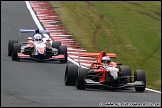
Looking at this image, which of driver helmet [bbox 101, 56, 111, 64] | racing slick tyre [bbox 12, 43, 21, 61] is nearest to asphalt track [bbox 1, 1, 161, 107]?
Result: racing slick tyre [bbox 12, 43, 21, 61]

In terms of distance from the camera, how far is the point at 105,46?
29.4 metres

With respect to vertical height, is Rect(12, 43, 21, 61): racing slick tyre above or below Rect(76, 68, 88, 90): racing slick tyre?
above

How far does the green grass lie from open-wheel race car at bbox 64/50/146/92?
2.85 m

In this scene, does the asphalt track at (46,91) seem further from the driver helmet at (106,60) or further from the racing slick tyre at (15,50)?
the driver helmet at (106,60)

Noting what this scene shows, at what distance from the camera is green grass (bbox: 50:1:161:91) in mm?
27000

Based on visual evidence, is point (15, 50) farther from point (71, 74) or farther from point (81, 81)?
point (81, 81)

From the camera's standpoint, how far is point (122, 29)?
3356 cm

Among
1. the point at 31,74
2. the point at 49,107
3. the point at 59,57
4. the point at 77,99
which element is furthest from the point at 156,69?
the point at 49,107

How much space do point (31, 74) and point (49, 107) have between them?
826cm

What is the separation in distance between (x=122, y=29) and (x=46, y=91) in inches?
691

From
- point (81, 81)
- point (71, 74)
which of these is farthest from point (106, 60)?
point (81, 81)

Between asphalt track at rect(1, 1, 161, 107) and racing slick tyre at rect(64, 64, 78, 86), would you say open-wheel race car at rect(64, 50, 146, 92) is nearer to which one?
racing slick tyre at rect(64, 64, 78, 86)

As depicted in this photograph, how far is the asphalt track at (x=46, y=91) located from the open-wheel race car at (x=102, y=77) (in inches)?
7.7

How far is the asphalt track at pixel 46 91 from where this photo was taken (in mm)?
13852
